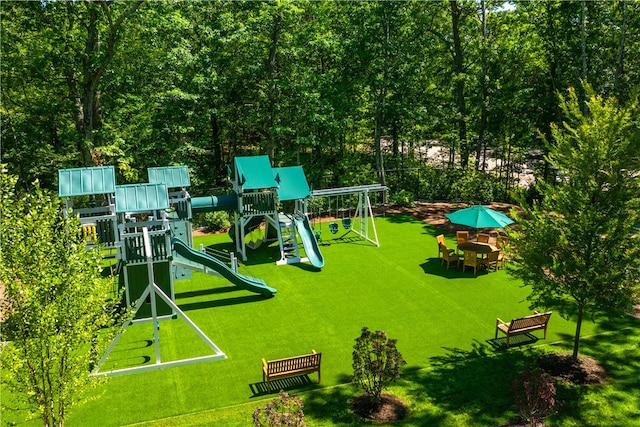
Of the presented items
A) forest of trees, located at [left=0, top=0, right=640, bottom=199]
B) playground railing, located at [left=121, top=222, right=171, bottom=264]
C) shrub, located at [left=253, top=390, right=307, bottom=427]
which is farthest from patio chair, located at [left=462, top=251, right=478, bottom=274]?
shrub, located at [left=253, top=390, right=307, bottom=427]

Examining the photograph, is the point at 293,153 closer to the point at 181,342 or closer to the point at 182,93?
the point at 182,93

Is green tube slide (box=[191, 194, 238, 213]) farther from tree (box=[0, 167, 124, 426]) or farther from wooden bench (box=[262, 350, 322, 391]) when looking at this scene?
tree (box=[0, 167, 124, 426])

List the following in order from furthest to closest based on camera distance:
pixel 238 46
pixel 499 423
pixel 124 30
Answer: pixel 238 46 → pixel 124 30 → pixel 499 423

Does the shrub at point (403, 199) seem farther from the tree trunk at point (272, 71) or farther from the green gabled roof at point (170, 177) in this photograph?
the green gabled roof at point (170, 177)

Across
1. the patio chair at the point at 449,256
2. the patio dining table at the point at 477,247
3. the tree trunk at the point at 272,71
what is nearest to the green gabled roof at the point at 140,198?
the patio chair at the point at 449,256

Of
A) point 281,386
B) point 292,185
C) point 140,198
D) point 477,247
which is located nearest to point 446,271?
point 477,247

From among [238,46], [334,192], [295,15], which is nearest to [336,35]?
[295,15]
